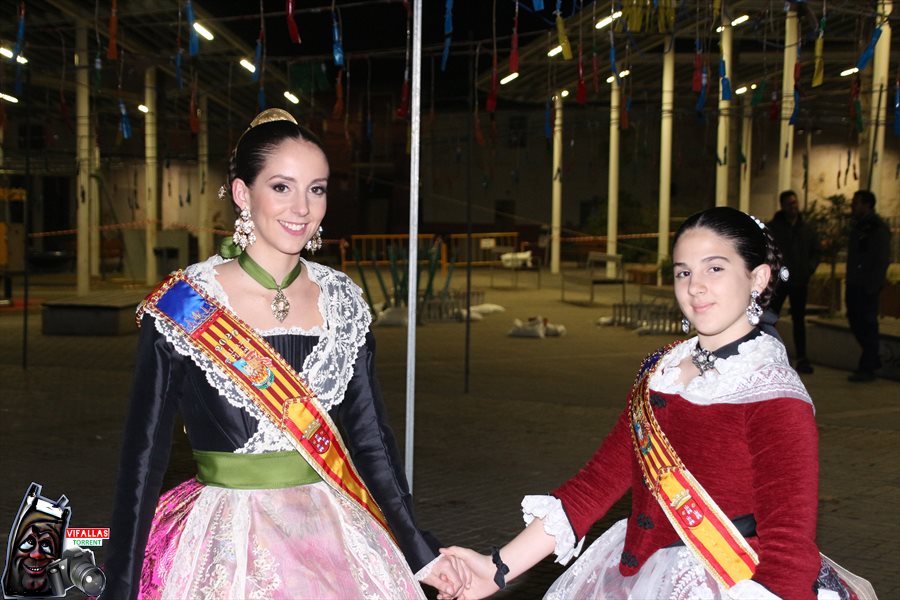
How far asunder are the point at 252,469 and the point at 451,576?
62 cm

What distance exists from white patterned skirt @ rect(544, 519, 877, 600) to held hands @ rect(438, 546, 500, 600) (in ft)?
0.58

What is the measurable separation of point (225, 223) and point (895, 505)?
3167 centimetres

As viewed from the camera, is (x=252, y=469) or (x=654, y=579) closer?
(x=654, y=579)

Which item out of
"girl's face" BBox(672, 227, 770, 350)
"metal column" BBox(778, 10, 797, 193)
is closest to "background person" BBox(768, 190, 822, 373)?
"metal column" BBox(778, 10, 797, 193)

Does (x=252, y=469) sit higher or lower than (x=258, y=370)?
lower

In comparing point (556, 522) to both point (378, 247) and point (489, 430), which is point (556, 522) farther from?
point (378, 247)

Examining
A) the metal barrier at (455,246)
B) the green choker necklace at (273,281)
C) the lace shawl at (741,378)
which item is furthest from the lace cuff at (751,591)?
the metal barrier at (455,246)

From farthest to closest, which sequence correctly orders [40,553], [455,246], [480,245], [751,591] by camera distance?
[455,246] → [480,245] → [40,553] → [751,591]

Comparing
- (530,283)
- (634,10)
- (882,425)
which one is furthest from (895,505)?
(530,283)

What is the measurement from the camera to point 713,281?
264 centimetres

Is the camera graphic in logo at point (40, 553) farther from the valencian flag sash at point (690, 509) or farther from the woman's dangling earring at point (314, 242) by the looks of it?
the valencian flag sash at point (690, 509)

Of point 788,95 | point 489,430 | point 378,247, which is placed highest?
point 788,95

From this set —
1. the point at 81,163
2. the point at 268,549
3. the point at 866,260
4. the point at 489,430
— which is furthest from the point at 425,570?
the point at 81,163

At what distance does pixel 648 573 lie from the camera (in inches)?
107
